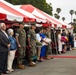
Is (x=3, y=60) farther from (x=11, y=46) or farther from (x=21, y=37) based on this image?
(x=21, y=37)

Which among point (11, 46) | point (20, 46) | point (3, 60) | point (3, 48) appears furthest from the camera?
point (20, 46)

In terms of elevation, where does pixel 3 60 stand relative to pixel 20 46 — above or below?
below

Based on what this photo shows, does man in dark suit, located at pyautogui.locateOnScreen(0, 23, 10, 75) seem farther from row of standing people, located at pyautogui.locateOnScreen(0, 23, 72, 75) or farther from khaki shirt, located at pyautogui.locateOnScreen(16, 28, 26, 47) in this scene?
khaki shirt, located at pyautogui.locateOnScreen(16, 28, 26, 47)

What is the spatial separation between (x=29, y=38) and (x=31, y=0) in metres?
37.6

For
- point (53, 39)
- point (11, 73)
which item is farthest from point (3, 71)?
point (53, 39)

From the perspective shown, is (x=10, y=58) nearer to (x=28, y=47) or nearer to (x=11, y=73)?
(x=11, y=73)

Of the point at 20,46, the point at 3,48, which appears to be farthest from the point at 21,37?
the point at 3,48

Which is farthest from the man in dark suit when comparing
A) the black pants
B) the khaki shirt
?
the khaki shirt

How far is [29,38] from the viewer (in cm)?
1207

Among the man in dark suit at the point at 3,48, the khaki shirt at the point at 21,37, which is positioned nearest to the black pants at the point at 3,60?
the man in dark suit at the point at 3,48

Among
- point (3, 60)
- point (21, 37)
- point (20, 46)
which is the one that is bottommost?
point (3, 60)

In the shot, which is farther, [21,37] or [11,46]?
[21,37]

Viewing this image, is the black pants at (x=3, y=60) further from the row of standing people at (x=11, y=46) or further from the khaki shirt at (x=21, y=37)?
the khaki shirt at (x=21, y=37)

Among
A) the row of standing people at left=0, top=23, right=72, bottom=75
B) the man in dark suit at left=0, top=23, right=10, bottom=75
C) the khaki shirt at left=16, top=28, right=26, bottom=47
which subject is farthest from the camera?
the khaki shirt at left=16, top=28, right=26, bottom=47
